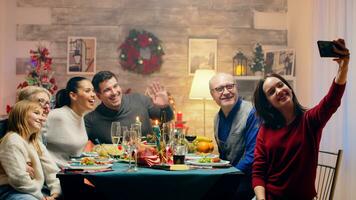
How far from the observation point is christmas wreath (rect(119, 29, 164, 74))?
525cm

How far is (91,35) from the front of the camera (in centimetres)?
526

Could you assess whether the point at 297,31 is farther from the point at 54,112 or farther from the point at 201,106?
the point at 54,112

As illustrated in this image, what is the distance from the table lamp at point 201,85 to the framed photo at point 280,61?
725 millimetres

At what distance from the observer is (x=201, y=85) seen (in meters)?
4.94

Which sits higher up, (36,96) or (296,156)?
(36,96)

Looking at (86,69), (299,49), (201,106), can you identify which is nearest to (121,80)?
(86,69)

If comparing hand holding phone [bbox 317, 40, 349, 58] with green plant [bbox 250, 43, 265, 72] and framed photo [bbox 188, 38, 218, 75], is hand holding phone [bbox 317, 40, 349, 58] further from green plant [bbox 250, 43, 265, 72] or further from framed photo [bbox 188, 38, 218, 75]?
framed photo [bbox 188, 38, 218, 75]

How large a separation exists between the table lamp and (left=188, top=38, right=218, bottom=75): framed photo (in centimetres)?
35

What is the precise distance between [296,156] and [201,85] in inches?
105

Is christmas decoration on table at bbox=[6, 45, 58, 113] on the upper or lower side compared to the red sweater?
upper

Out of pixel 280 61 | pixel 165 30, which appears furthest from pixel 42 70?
pixel 280 61

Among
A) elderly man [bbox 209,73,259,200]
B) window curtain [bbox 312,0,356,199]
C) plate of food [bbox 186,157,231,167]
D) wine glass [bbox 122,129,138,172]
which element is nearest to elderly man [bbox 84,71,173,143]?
elderly man [bbox 209,73,259,200]

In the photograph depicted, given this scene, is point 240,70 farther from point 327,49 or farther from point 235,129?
point 327,49

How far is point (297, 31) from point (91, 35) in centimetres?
238
